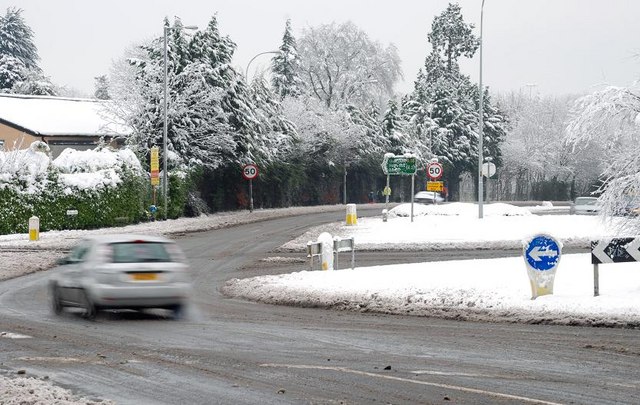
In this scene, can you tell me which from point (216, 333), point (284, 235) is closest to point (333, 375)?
point (216, 333)

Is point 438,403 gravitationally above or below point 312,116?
below

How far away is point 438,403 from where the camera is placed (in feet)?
29.3

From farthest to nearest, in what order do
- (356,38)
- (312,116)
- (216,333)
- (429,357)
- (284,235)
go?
(356,38), (312,116), (284,235), (216,333), (429,357)

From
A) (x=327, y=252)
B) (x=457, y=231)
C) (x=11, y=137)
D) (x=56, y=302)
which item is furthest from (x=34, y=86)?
(x=56, y=302)

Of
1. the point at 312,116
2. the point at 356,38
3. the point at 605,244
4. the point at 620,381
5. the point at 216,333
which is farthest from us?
the point at 356,38

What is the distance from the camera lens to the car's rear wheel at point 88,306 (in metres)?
17.2

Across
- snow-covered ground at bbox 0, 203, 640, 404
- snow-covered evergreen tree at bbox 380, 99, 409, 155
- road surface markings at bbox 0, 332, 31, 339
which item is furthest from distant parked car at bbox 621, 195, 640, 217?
snow-covered evergreen tree at bbox 380, 99, 409, 155

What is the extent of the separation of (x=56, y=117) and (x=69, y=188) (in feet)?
67.1

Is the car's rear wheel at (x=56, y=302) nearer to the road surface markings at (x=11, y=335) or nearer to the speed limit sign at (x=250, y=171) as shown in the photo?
the road surface markings at (x=11, y=335)

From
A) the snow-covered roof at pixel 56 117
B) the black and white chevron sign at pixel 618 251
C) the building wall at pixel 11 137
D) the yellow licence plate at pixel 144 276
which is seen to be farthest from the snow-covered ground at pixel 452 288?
the snow-covered roof at pixel 56 117

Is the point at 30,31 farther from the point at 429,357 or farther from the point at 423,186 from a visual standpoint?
the point at 429,357

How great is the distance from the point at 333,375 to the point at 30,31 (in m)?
99.9

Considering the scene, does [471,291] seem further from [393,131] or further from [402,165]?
[393,131]

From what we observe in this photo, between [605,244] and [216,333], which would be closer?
[216,333]
